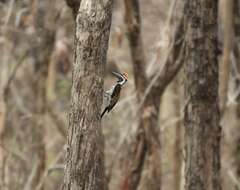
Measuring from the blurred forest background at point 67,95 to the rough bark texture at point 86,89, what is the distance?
132 inches

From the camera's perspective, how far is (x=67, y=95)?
12.7 m

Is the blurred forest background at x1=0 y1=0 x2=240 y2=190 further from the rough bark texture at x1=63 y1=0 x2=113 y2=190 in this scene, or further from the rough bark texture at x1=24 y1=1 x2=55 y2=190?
the rough bark texture at x1=63 y1=0 x2=113 y2=190

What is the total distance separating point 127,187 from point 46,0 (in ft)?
10.5

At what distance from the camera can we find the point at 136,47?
7406mm

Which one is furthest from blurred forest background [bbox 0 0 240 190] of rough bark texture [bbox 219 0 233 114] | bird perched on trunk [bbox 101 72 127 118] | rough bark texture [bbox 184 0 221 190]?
bird perched on trunk [bbox 101 72 127 118]

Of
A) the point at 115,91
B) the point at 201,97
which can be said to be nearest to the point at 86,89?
the point at 115,91

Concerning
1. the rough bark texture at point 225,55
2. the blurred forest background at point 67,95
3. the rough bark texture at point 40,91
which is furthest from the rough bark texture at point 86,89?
the rough bark texture at point 40,91

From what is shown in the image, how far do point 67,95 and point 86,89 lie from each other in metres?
8.92

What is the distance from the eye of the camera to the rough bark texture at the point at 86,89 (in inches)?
150

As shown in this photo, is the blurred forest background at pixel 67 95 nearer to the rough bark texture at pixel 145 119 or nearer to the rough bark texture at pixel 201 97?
the rough bark texture at pixel 145 119

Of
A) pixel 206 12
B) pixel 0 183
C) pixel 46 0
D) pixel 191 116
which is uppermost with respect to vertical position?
pixel 46 0

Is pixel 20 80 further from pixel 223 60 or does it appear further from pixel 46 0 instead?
pixel 223 60

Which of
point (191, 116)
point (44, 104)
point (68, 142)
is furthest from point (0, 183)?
point (68, 142)

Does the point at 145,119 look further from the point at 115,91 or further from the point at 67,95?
the point at 67,95
